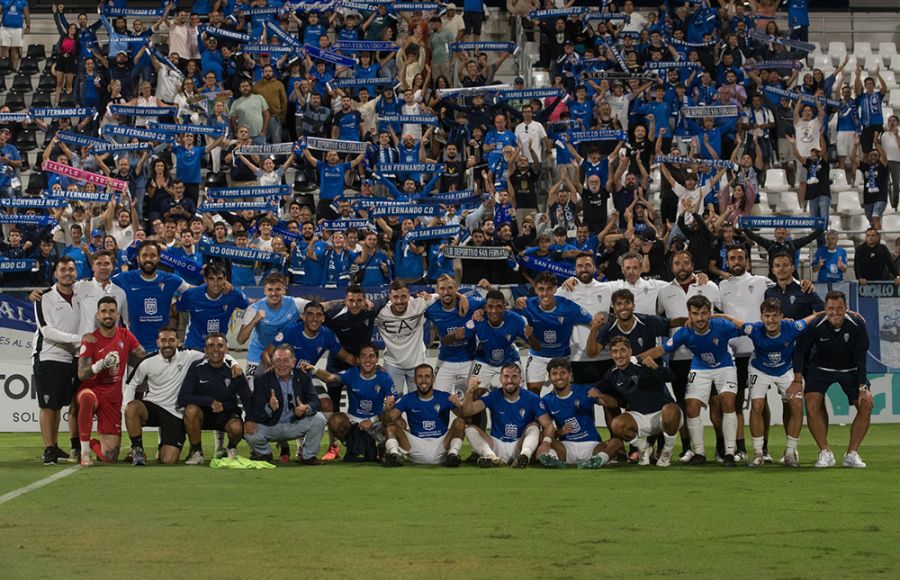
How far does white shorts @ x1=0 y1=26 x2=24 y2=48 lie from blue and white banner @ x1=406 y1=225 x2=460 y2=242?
41.0ft

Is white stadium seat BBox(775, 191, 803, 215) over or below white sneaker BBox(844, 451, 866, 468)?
over

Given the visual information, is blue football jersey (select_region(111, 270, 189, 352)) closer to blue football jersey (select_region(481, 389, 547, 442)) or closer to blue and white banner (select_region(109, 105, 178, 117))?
blue football jersey (select_region(481, 389, 547, 442))

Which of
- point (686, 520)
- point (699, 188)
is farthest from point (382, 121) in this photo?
point (686, 520)

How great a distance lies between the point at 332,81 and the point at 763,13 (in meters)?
9.95

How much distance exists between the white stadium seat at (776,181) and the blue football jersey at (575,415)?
1283cm

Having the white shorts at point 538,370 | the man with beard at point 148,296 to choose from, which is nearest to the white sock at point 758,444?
the white shorts at point 538,370

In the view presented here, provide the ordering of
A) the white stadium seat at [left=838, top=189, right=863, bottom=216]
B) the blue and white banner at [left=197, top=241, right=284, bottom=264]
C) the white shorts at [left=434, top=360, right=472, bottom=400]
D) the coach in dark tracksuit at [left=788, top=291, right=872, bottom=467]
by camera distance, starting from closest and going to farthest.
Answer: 1. the coach in dark tracksuit at [left=788, top=291, right=872, bottom=467]
2. the white shorts at [left=434, top=360, right=472, bottom=400]
3. the blue and white banner at [left=197, top=241, right=284, bottom=264]
4. the white stadium seat at [left=838, top=189, right=863, bottom=216]

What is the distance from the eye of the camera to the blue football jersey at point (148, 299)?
15047mm

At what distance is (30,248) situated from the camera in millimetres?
20547

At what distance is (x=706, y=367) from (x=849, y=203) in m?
A: 12.8

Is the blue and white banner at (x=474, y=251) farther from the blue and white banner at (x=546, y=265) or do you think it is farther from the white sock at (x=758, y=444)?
the white sock at (x=758, y=444)

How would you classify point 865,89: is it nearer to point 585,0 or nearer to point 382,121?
point 585,0

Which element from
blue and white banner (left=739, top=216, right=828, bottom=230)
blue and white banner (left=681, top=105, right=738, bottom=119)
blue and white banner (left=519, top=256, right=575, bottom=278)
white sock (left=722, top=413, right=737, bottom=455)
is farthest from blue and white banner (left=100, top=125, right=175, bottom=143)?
white sock (left=722, top=413, right=737, bottom=455)

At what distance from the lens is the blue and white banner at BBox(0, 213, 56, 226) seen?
67.6 feet
